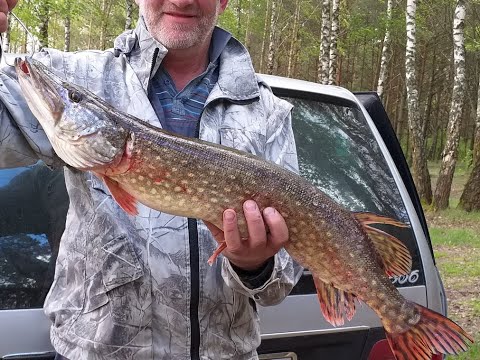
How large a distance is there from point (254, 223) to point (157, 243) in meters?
0.40

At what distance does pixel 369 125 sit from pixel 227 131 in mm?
1322

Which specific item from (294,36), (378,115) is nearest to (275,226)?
(378,115)

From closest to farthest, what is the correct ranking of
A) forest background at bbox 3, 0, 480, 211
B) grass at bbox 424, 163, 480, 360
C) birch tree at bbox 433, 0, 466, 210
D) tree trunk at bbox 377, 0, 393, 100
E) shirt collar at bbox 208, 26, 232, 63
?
shirt collar at bbox 208, 26, 232, 63 → grass at bbox 424, 163, 480, 360 → birch tree at bbox 433, 0, 466, 210 → forest background at bbox 3, 0, 480, 211 → tree trunk at bbox 377, 0, 393, 100

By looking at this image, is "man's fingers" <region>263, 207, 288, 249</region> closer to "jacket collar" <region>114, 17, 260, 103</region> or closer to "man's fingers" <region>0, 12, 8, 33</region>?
"jacket collar" <region>114, 17, 260, 103</region>

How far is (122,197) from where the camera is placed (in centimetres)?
208

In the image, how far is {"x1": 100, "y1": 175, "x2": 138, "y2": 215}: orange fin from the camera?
2068mm

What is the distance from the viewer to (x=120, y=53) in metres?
2.47

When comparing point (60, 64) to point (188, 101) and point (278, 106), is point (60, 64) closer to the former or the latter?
point (188, 101)

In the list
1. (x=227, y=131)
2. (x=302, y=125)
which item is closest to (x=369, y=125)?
(x=302, y=125)

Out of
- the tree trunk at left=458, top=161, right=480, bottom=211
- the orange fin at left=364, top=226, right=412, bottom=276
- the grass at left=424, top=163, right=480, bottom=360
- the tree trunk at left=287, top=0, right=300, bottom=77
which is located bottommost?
the grass at left=424, top=163, right=480, bottom=360

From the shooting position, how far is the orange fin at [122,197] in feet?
6.79

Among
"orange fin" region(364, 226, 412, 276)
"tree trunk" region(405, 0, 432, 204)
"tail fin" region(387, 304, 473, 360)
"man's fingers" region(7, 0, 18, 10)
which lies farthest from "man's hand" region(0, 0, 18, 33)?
"tree trunk" region(405, 0, 432, 204)

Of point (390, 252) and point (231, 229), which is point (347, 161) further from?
point (231, 229)

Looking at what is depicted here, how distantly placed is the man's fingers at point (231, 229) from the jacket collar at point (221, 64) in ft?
1.79
